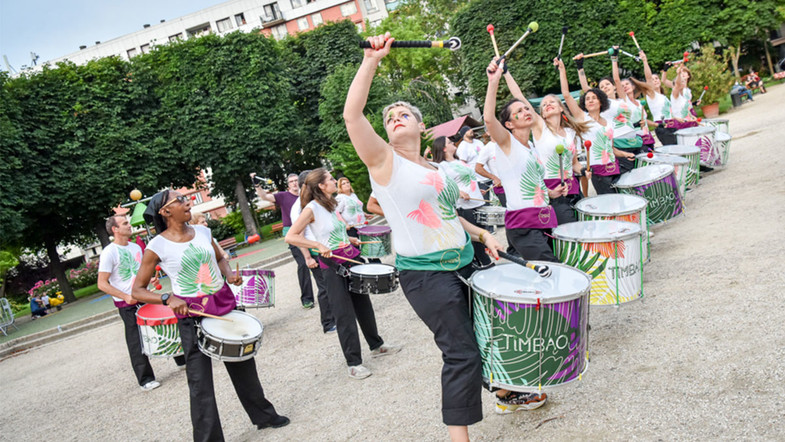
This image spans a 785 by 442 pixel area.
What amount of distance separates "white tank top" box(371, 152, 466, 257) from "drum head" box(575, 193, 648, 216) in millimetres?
2436

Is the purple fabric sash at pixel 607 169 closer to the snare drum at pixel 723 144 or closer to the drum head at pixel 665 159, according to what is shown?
the drum head at pixel 665 159

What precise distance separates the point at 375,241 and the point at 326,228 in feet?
4.73

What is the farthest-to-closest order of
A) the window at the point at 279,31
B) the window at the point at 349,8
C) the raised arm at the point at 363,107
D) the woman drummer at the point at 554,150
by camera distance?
1. the window at the point at 279,31
2. the window at the point at 349,8
3. the woman drummer at the point at 554,150
4. the raised arm at the point at 363,107

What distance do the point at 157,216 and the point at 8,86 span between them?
19.9 meters

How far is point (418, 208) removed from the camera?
2.90 m

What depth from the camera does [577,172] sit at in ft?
18.0

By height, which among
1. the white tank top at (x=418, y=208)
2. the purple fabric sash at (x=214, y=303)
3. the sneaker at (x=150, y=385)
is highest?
the white tank top at (x=418, y=208)

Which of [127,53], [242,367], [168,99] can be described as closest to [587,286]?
[242,367]

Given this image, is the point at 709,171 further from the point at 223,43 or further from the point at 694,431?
the point at 223,43

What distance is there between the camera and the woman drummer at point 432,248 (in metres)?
2.82

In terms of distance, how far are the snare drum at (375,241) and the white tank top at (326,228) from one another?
3.78 feet

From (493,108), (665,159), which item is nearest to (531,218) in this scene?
(493,108)

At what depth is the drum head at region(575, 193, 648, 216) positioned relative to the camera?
483 cm

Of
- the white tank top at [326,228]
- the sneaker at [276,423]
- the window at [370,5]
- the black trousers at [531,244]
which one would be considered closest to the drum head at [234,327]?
the sneaker at [276,423]
